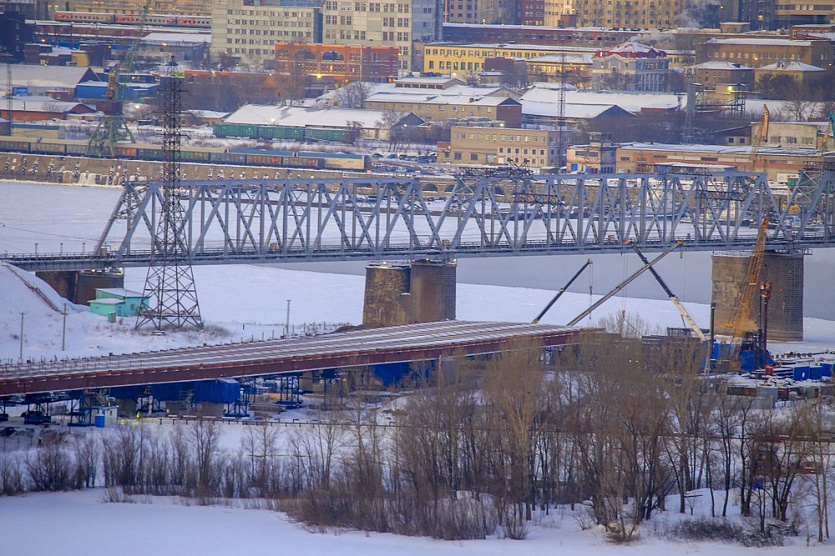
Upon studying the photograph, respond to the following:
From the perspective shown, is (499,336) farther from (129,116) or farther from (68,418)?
(129,116)

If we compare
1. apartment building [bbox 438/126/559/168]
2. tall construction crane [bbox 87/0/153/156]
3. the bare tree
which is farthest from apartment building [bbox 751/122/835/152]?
tall construction crane [bbox 87/0/153/156]

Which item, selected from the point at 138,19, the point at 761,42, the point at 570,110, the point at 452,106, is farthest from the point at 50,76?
the point at 761,42

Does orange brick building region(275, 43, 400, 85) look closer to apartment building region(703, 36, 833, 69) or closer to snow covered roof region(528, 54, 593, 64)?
snow covered roof region(528, 54, 593, 64)

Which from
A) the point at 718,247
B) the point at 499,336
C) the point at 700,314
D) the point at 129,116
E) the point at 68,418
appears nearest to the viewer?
the point at 68,418

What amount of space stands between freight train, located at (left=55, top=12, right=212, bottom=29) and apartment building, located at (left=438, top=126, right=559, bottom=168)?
4690 cm

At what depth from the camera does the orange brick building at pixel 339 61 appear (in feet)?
324

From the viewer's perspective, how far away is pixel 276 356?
31031mm

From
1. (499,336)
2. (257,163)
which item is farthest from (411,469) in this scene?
(257,163)

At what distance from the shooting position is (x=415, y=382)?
3180 cm

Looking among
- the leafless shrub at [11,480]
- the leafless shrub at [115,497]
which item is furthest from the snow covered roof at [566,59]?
the leafless shrub at [115,497]

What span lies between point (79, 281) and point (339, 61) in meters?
61.1

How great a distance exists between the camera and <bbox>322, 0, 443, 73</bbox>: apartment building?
10562 centimetres

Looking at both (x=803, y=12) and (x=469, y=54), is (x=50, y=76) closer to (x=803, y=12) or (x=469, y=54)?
(x=469, y=54)

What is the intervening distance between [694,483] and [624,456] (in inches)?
47.5
